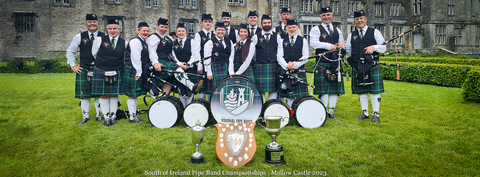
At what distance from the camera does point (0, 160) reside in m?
4.51

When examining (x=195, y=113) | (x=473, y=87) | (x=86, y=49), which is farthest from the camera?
(x=473, y=87)

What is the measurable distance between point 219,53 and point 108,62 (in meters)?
2.36

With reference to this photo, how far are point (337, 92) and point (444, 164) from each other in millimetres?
2982

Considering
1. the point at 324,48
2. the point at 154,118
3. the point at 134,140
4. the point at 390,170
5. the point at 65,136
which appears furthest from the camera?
the point at 324,48

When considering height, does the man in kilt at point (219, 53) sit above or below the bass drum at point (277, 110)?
above

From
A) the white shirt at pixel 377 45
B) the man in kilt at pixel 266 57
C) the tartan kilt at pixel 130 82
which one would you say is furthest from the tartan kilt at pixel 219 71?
the white shirt at pixel 377 45

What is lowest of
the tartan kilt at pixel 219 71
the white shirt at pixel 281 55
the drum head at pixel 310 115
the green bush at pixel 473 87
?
the drum head at pixel 310 115

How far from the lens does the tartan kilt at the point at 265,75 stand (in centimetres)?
664

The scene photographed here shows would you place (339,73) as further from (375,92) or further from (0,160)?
(0,160)

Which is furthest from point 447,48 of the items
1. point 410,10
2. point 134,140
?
point 134,140

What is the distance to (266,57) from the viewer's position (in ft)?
21.6

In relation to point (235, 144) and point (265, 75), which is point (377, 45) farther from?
point (235, 144)

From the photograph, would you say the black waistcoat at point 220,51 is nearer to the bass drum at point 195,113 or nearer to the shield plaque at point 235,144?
the bass drum at point 195,113

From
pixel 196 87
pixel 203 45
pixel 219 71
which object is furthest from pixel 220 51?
pixel 196 87
